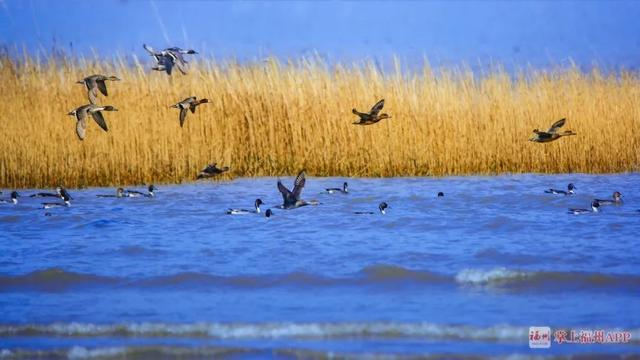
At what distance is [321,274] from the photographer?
23.9 ft

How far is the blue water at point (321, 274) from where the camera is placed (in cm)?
570

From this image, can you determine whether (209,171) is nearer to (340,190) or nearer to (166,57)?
(340,190)

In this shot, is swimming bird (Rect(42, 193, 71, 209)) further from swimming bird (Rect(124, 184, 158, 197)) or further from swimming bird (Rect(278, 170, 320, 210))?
swimming bird (Rect(278, 170, 320, 210))

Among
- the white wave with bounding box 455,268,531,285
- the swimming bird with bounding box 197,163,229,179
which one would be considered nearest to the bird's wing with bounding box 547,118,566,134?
the swimming bird with bounding box 197,163,229,179

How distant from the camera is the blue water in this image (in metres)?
5.70

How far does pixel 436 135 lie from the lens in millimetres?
12422

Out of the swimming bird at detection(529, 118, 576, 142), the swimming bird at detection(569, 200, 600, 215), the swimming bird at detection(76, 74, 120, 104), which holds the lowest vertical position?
the swimming bird at detection(569, 200, 600, 215)

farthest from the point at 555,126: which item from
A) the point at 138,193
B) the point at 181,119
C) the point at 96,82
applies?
the point at 96,82

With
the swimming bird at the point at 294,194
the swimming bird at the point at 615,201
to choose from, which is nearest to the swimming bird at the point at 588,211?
the swimming bird at the point at 615,201

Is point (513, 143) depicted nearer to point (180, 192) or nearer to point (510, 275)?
point (180, 192)

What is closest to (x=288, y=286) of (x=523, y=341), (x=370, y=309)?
(x=370, y=309)

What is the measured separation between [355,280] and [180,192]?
4.84m

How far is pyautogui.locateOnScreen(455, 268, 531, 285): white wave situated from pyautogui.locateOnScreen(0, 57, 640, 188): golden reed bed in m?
5.34

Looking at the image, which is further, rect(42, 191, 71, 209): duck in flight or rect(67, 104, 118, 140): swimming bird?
rect(42, 191, 71, 209): duck in flight
